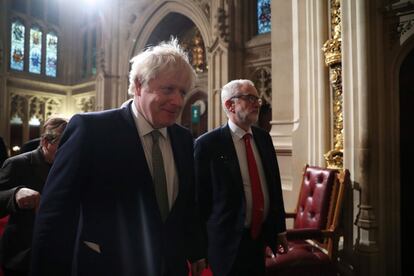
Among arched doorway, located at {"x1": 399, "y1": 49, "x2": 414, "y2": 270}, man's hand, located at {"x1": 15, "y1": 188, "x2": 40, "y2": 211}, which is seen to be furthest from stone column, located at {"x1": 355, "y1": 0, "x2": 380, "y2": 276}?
man's hand, located at {"x1": 15, "y1": 188, "x2": 40, "y2": 211}

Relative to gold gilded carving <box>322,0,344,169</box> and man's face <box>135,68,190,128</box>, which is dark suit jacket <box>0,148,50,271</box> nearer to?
man's face <box>135,68,190,128</box>

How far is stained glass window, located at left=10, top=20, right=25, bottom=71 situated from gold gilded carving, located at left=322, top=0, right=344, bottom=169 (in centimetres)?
1131

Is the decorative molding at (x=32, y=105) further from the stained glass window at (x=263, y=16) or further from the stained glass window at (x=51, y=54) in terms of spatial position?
the stained glass window at (x=263, y=16)

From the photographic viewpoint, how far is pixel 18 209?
1417 millimetres

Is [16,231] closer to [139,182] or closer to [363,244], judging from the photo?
[139,182]

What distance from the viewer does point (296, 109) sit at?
11.4ft

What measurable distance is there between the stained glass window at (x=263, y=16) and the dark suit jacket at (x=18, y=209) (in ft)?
22.4

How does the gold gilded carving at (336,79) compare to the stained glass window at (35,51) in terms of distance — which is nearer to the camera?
the gold gilded carving at (336,79)

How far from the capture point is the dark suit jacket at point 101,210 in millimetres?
978

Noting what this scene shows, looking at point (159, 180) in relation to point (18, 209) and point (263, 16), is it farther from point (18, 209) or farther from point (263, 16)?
point (263, 16)

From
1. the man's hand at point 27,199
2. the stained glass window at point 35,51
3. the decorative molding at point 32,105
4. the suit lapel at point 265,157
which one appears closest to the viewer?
the man's hand at point 27,199

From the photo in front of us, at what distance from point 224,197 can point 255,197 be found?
18 cm

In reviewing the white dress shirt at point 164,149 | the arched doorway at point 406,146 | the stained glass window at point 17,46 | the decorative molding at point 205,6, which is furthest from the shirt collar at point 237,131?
the stained glass window at point 17,46

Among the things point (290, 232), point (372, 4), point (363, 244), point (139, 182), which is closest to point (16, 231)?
point (139, 182)
